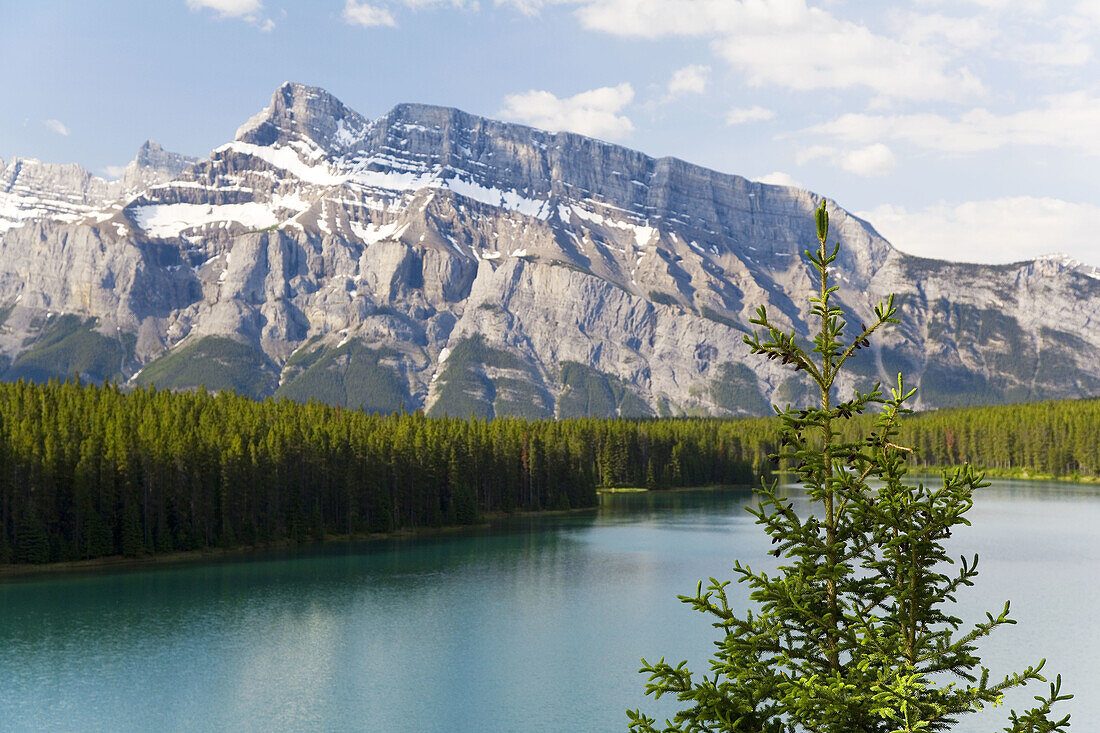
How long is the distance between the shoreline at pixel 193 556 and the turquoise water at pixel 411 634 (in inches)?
178

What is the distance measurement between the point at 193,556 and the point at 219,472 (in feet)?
35.2

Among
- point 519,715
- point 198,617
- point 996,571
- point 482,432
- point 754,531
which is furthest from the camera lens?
point 482,432

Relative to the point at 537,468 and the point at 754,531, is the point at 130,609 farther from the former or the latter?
the point at 537,468

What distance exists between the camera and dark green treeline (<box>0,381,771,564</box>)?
104 meters

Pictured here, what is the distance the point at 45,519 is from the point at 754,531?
9126 centimetres

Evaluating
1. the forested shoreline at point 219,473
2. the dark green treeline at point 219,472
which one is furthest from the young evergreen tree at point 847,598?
the dark green treeline at point 219,472

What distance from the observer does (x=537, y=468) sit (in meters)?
177

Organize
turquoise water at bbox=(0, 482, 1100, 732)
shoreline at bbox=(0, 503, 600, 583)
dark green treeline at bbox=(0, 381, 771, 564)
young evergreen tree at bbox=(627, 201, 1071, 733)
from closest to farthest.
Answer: young evergreen tree at bbox=(627, 201, 1071, 733) → turquoise water at bbox=(0, 482, 1100, 732) → shoreline at bbox=(0, 503, 600, 583) → dark green treeline at bbox=(0, 381, 771, 564)

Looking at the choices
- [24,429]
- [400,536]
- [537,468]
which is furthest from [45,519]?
[537,468]

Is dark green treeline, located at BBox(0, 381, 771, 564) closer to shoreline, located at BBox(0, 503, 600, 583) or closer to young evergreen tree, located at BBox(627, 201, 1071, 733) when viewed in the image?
shoreline, located at BBox(0, 503, 600, 583)

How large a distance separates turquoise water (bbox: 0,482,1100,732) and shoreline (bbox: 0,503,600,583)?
4.52 m

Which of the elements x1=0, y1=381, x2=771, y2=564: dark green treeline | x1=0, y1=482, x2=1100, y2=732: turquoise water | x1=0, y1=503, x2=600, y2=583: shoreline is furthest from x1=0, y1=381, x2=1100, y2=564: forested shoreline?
x1=0, y1=482, x2=1100, y2=732: turquoise water

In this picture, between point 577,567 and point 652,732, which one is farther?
point 577,567

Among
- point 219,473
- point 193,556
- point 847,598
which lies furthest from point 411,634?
point 847,598
